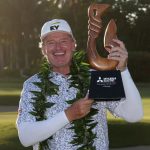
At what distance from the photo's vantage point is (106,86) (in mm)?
3553

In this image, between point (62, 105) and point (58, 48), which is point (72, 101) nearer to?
point (62, 105)

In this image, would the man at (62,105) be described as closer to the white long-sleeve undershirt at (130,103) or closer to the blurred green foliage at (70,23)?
the white long-sleeve undershirt at (130,103)

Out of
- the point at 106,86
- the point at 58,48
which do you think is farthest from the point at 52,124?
the point at 58,48

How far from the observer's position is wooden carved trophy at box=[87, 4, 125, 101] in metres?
3.55

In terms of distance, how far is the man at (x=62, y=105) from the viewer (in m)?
3.58

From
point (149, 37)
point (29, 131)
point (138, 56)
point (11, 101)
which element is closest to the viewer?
point (29, 131)

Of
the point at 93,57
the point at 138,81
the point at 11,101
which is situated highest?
→ the point at 93,57

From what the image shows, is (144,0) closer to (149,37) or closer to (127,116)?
(149,37)

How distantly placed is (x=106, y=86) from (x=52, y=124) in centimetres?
44

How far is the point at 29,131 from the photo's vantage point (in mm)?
3592

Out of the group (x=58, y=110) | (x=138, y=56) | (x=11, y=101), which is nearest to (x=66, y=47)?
(x=58, y=110)

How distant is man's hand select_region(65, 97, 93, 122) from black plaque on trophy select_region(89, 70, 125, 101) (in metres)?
0.05

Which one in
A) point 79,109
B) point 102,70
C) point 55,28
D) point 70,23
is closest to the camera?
point 79,109

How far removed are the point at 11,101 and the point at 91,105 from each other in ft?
66.3
